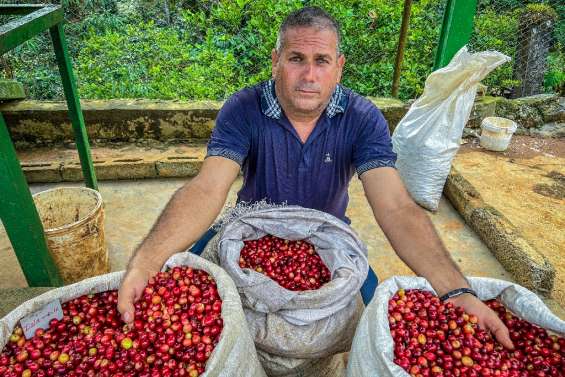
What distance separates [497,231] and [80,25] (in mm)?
7775

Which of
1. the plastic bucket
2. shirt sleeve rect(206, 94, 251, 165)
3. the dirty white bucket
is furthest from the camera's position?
the dirty white bucket

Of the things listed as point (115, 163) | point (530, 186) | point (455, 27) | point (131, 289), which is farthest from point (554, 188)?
point (115, 163)

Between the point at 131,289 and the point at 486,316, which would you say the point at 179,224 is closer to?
the point at 131,289

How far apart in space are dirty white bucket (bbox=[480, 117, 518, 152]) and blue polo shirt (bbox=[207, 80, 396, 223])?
3.18m

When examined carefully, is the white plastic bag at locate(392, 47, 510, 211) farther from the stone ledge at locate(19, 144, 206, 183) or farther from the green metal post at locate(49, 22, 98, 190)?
the green metal post at locate(49, 22, 98, 190)

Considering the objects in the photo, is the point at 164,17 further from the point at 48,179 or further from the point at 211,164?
the point at 211,164

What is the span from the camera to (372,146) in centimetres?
215

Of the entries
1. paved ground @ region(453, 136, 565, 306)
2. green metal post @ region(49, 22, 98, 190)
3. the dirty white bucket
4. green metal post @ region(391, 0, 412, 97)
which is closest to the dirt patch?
paved ground @ region(453, 136, 565, 306)

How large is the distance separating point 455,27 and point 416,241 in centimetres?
278

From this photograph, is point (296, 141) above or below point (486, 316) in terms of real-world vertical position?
above

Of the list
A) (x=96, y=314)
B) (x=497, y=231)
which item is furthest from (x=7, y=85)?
(x=497, y=231)

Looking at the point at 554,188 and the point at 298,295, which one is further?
the point at 554,188

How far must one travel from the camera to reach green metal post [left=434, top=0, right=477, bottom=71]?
12.1 feet

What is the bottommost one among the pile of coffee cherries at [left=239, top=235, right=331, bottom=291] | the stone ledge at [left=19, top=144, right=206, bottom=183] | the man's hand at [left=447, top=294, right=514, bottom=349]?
the stone ledge at [left=19, top=144, right=206, bottom=183]
